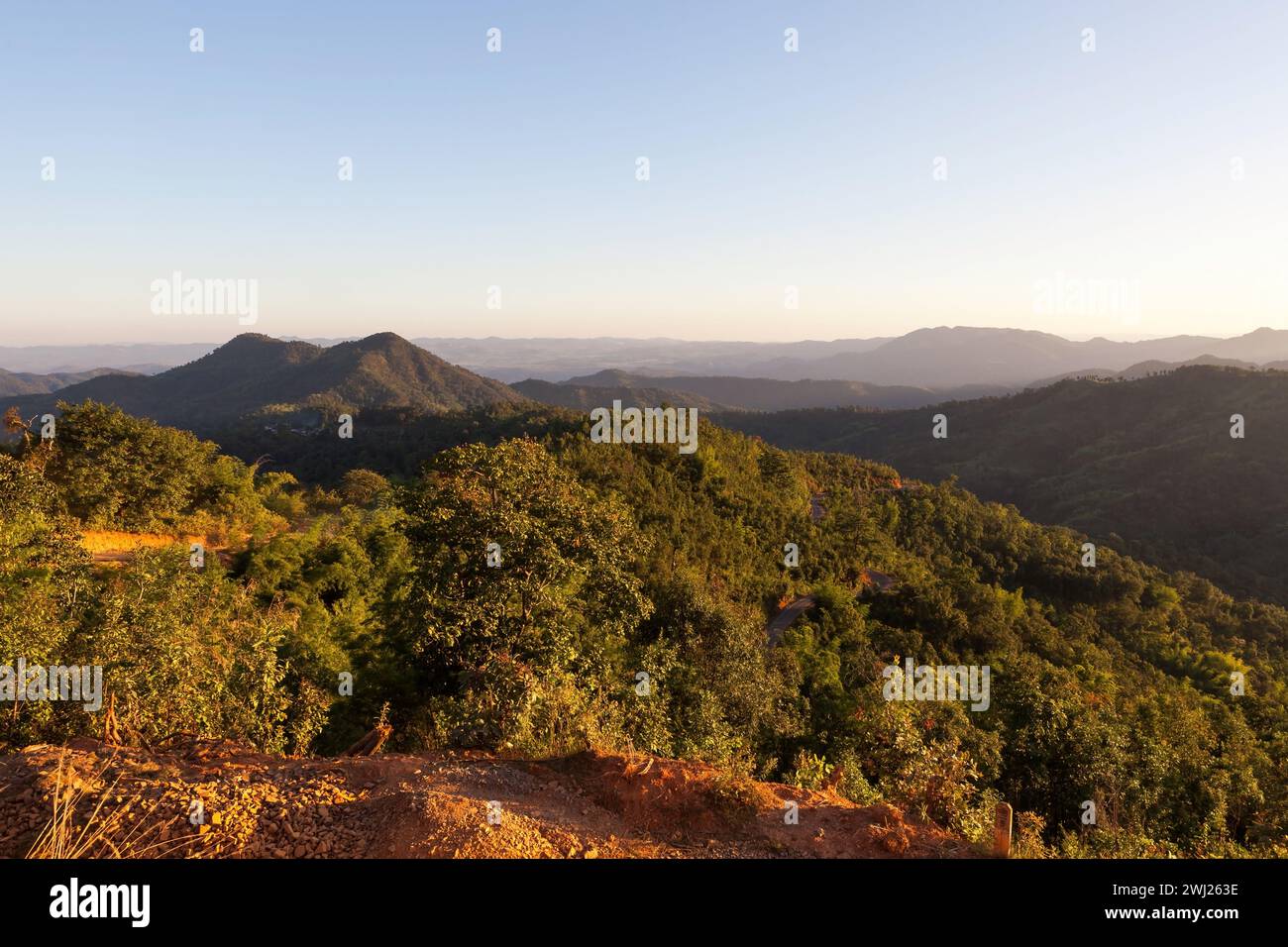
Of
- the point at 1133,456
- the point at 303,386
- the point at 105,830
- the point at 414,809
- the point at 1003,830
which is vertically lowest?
the point at 1133,456

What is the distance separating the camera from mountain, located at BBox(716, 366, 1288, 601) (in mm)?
76250

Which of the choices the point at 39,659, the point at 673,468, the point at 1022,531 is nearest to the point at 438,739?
the point at 39,659

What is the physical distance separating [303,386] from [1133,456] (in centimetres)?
20324

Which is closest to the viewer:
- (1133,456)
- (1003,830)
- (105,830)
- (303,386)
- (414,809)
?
(105,830)

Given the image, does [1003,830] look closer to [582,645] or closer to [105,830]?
[582,645]

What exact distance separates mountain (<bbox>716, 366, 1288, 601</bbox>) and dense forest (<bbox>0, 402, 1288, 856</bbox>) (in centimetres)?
4691

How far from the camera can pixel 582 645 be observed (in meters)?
12.5

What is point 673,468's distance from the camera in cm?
4075

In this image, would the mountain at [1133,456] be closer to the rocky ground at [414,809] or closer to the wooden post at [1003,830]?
the wooden post at [1003,830]

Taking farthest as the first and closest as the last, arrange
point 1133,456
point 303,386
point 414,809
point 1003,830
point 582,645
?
point 303,386 → point 1133,456 → point 582,645 → point 1003,830 → point 414,809

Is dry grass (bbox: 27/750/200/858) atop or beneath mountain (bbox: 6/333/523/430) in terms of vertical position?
beneath

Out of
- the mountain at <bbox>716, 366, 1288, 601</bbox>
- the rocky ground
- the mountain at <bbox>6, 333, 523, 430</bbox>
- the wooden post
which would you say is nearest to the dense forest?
the rocky ground

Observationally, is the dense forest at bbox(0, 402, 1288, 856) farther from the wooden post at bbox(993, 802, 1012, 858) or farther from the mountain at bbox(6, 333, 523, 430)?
the mountain at bbox(6, 333, 523, 430)

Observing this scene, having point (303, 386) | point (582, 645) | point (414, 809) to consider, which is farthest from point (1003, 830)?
point (303, 386)
